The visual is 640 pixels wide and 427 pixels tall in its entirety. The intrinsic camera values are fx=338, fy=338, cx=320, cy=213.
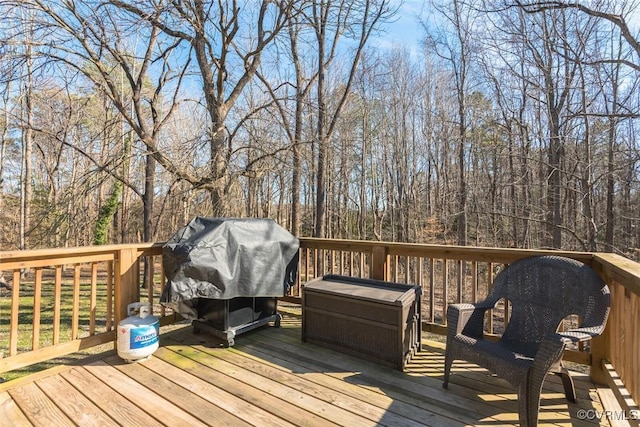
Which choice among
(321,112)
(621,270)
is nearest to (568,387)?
(621,270)

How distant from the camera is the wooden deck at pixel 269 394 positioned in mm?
1996

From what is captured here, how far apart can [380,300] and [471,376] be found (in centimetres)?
86

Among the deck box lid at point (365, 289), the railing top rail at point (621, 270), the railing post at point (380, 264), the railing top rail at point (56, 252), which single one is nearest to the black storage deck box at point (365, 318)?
the deck box lid at point (365, 289)

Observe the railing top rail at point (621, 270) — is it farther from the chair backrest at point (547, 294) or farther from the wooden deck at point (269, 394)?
the wooden deck at point (269, 394)

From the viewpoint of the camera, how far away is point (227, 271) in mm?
2922

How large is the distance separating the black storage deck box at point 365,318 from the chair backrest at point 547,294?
2.22 ft

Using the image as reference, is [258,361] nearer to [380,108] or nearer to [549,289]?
[549,289]

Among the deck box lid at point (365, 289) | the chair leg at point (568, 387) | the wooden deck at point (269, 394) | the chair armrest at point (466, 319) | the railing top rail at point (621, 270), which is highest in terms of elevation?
the railing top rail at point (621, 270)

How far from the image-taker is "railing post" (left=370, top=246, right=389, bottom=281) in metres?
3.48

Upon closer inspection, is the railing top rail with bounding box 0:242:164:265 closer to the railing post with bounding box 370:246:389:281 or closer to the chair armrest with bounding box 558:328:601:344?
the railing post with bounding box 370:246:389:281

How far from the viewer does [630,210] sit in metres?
8.14

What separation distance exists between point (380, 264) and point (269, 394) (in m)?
1.69

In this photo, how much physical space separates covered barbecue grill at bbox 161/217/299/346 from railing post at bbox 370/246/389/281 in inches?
32.6

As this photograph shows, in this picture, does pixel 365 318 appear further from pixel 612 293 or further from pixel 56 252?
pixel 56 252
